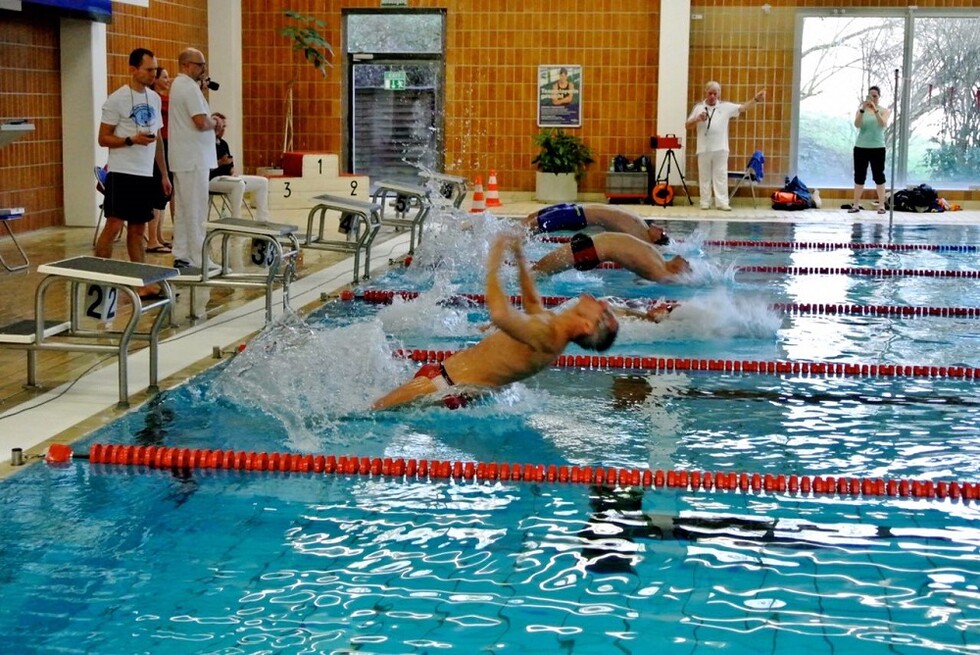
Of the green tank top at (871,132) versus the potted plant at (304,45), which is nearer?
the green tank top at (871,132)

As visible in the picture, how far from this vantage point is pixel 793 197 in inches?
641

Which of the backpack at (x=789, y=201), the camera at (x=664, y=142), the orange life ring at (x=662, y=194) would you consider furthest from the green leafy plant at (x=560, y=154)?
the backpack at (x=789, y=201)

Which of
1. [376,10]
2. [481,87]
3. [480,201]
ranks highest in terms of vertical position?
[376,10]

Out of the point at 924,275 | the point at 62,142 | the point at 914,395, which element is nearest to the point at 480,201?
the point at 62,142

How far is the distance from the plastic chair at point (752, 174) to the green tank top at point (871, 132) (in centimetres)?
137

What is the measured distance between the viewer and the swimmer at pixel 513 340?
4887 millimetres

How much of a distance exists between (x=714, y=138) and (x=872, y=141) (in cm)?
199

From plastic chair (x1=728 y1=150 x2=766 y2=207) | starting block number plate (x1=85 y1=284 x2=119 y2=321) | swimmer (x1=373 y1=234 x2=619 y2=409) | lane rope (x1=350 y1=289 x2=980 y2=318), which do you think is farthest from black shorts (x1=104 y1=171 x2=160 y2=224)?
plastic chair (x1=728 y1=150 x2=766 y2=207)

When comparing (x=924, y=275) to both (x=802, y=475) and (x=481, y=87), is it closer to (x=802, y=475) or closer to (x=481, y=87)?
(x=802, y=475)

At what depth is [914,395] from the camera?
231 inches

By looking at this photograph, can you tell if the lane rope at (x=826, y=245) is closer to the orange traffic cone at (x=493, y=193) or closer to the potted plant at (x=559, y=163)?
the orange traffic cone at (x=493, y=193)

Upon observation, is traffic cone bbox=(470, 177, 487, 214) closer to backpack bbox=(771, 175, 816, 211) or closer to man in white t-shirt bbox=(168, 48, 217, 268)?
backpack bbox=(771, 175, 816, 211)

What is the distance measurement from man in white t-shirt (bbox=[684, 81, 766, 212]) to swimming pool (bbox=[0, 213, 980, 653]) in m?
→ 9.43

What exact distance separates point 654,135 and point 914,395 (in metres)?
11.4
